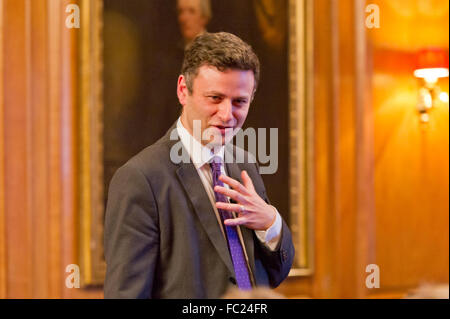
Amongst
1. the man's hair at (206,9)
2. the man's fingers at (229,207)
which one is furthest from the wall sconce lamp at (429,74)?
the man's fingers at (229,207)

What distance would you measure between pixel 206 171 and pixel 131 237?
1.07 feet

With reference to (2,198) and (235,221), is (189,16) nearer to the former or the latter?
(2,198)

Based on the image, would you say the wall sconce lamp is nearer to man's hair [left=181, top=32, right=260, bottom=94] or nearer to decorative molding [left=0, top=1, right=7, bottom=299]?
man's hair [left=181, top=32, right=260, bottom=94]

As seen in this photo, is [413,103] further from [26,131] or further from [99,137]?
[26,131]

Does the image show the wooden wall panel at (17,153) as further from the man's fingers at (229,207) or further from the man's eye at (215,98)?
the man's fingers at (229,207)

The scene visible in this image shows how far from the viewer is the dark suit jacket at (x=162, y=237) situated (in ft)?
4.11

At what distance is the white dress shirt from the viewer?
4.67 feet

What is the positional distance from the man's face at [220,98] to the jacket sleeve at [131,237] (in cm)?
24

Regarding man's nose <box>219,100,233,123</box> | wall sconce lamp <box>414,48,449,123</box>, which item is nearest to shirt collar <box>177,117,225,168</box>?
man's nose <box>219,100,233,123</box>

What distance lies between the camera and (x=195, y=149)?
1.47m

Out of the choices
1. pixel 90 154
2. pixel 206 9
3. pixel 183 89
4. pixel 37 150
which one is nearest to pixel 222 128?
pixel 183 89

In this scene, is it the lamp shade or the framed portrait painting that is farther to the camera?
the lamp shade
